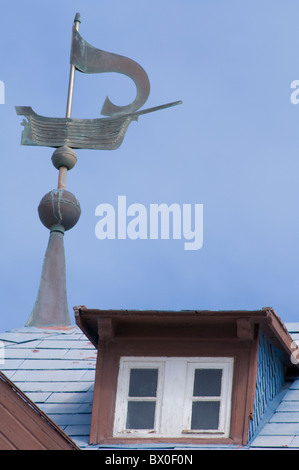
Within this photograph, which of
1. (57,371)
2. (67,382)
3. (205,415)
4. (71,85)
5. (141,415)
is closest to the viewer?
(205,415)

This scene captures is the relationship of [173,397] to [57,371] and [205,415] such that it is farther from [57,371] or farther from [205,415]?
[57,371]

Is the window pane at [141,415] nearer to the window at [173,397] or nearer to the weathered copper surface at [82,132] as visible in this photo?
the window at [173,397]

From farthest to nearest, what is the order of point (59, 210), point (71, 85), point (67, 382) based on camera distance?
point (71, 85) < point (59, 210) < point (67, 382)

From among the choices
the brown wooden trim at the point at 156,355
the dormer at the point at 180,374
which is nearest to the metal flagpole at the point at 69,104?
the dormer at the point at 180,374

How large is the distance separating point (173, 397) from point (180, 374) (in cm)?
33

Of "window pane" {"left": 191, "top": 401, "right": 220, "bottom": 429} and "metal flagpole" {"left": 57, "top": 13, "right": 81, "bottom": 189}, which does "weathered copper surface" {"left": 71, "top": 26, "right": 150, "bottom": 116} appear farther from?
"window pane" {"left": 191, "top": 401, "right": 220, "bottom": 429}

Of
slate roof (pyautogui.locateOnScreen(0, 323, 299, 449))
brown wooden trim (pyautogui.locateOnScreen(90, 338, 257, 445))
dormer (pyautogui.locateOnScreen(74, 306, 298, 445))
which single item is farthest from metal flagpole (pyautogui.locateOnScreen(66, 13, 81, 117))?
brown wooden trim (pyautogui.locateOnScreen(90, 338, 257, 445))

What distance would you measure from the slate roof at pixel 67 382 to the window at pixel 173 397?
36cm

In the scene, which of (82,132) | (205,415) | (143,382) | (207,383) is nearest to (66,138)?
(82,132)

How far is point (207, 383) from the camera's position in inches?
537

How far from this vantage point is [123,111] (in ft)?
67.5

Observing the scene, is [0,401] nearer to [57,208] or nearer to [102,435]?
[102,435]

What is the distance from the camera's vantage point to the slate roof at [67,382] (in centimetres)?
1359
